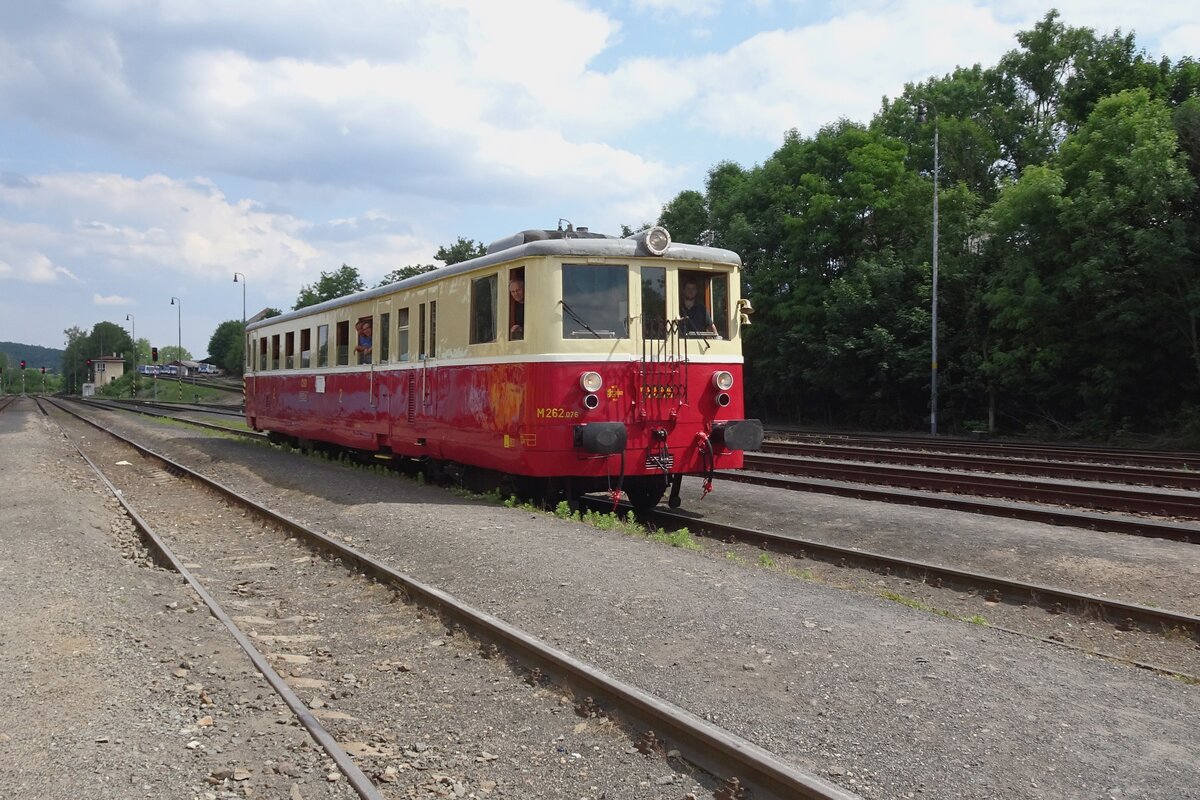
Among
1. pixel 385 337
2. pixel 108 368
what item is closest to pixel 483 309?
pixel 385 337

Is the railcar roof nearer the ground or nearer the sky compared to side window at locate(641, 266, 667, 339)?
nearer the sky

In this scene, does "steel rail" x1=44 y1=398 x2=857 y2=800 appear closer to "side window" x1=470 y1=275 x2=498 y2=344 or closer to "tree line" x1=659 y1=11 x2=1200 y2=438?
"side window" x1=470 y1=275 x2=498 y2=344

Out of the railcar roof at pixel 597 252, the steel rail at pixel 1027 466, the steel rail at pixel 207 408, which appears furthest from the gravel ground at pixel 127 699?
the steel rail at pixel 207 408

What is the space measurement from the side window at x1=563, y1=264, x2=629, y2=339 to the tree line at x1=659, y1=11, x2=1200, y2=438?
1727 centimetres

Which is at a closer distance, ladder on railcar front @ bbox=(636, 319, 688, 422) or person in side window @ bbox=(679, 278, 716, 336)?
ladder on railcar front @ bbox=(636, 319, 688, 422)

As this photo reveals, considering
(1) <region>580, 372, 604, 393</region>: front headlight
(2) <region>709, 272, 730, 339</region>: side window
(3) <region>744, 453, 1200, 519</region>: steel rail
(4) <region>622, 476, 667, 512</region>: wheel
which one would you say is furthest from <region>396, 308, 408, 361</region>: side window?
(3) <region>744, 453, 1200, 519</region>: steel rail

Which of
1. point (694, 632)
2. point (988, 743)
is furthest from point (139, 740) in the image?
point (988, 743)

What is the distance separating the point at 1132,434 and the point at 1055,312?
146 inches

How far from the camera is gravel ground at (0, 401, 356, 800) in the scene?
4.16m

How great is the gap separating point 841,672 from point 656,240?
6.80m

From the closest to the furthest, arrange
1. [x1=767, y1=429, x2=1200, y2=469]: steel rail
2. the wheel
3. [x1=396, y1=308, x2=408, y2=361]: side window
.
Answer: the wheel < [x1=396, y1=308, x2=408, y2=361]: side window < [x1=767, y1=429, x2=1200, y2=469]: steel rail

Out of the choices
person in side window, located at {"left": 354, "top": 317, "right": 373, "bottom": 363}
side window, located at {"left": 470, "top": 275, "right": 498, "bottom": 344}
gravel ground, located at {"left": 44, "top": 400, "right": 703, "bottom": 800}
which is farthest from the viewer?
person in side window, located at {"left": 354, "top": 317, "right": 373, "bottom": 363}

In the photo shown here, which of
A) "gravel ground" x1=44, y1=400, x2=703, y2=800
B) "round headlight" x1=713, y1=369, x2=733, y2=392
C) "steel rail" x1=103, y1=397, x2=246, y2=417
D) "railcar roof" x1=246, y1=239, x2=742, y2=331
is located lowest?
"gravel ground" x1=44, y1=400, x2=703, y2=800

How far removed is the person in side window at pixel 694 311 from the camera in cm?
1152
